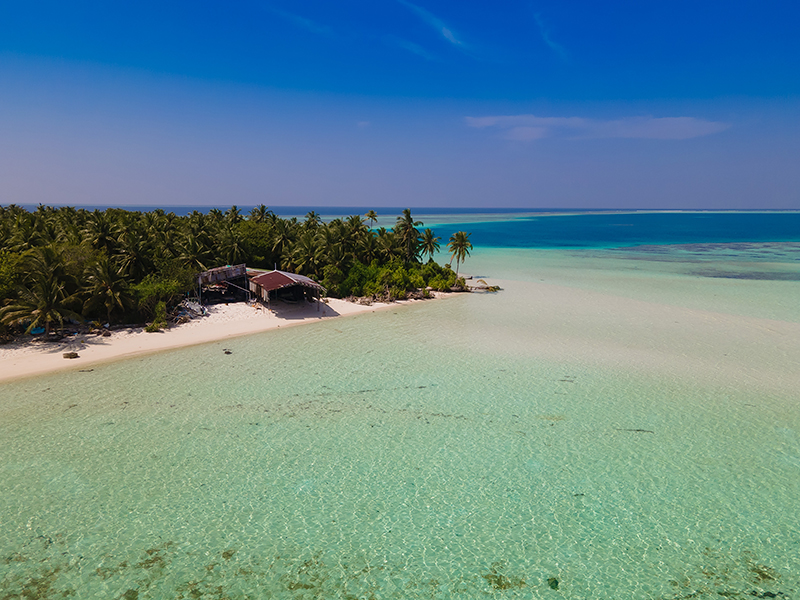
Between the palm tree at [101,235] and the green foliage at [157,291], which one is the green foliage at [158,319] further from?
the palm tree at [101,235]

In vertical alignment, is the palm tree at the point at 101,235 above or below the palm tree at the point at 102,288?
above

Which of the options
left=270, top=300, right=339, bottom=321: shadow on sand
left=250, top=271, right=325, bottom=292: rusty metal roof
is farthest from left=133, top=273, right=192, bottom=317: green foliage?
left=270, top=300, right=339, bottom=321: shadow on sand

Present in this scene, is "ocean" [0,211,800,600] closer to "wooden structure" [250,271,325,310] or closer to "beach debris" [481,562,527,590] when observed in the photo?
"beach debris" [481,562,527,590]

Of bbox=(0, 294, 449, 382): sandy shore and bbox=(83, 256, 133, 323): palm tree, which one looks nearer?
bbox=(0, 294, 449, 382): sandy shore

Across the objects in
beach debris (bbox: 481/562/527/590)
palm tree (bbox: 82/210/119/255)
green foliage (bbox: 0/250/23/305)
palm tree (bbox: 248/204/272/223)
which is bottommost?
beach debris (bbox: 481/562/527/590)

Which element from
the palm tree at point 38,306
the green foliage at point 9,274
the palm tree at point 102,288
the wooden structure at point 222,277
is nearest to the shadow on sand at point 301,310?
the wooden structure at point 222,277

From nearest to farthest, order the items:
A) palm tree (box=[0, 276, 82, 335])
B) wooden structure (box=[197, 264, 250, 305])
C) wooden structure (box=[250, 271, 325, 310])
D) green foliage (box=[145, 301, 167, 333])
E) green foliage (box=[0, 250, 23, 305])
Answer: palm tree (box=[0, 276, 82, 335]) < green foliage (box=[0, 250, 23, 305]) < green foliage (box=[145, 301, 167, 333]) < wooden structure (box=[250, 271, 325, 310]) < wooden structure (box=[197, 264, 250, 305])

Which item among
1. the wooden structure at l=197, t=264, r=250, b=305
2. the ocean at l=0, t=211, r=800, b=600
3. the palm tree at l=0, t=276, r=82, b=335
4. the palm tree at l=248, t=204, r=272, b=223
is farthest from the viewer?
the palm tree at l=248, t=204, r=272, b=223
